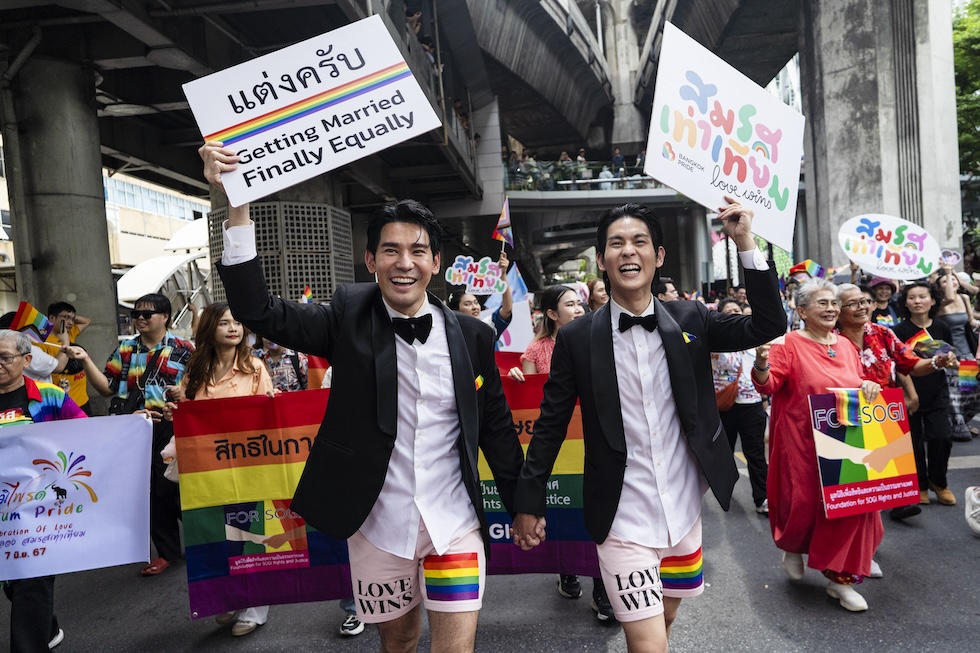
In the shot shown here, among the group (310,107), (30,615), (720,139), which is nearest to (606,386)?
(720,139)

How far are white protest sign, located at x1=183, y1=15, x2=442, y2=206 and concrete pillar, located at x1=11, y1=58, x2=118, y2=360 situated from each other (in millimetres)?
7619

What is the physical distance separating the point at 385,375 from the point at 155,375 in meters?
3.22

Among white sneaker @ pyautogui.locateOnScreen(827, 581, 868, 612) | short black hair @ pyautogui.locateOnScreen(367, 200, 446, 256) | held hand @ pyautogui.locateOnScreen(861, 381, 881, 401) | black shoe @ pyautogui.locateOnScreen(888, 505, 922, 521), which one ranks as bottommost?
black shoe @ pyautogui.locateOnScreen(888, 505, 922, 521)

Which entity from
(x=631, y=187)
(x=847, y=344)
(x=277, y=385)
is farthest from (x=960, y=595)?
(x=631, y=187)

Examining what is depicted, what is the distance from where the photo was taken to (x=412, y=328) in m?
2.52

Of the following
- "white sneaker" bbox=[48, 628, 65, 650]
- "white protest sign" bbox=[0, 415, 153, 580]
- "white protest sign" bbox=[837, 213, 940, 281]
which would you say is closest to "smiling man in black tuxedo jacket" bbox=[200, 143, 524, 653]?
"white protest sign" bbox=[0, 415, 153, 580]

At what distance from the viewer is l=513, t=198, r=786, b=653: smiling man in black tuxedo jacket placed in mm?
2580

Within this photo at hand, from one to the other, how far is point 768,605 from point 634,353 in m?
2.35

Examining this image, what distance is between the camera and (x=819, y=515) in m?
4.15

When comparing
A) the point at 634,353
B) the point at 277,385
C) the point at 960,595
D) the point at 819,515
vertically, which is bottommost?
the point at 960,595

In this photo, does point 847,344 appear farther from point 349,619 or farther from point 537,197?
point 537,197

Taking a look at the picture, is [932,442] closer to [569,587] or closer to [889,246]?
[889,246]

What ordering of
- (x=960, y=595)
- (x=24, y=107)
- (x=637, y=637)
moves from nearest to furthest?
1. (x=637, y=637)
2. (x=960, y=595)
3. (x=24, y=107)

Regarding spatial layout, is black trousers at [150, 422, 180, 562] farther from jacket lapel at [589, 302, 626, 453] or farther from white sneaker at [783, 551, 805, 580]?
white sneaker at [783, 551, 805, 580]
